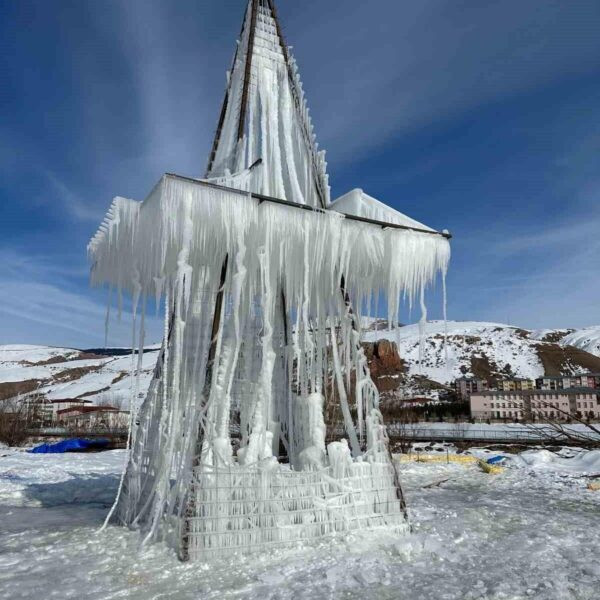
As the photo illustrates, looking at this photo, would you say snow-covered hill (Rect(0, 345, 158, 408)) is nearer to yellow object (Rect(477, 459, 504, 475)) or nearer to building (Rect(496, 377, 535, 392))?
building (Rect(496, 377, 535, 392))

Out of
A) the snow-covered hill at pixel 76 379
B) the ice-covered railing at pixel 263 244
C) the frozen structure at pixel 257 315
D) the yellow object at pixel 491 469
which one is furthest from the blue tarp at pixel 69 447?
the snow-covered hill at pixel 76 379

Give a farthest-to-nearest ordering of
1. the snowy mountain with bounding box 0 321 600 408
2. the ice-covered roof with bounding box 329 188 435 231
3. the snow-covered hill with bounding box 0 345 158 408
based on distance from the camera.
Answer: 1. the snow-covered hill with bounding box 0 345 158 408
2. the snowy mountain with bounding box 0 321 600 408
3. the ice-covered roof with bounding box 329 188 435 231

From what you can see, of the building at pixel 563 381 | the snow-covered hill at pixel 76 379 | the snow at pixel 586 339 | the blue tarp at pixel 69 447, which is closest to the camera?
the blue tarp at pixel 69 447

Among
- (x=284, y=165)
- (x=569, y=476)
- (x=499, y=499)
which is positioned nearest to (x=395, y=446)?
(x=569, y=476)

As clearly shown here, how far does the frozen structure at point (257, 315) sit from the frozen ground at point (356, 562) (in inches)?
19.4

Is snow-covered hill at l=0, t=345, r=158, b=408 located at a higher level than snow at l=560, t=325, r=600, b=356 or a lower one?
lower

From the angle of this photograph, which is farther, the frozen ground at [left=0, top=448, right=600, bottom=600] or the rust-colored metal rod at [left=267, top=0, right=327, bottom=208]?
the rust-colored metal rod at [left=267, top=0, right=327, bottom=208]

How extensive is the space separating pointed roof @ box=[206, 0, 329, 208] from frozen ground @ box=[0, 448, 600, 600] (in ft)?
20.7

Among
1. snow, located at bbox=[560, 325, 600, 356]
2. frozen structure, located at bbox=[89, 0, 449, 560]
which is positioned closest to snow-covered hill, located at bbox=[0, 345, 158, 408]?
frozen structure, located at bbox=[89, 0, 449, 560]

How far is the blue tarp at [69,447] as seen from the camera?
31219 millimetres

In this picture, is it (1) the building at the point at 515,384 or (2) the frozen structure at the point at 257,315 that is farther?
(1) the building at the point at 515,384

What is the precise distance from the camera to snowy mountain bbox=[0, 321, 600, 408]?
107 m

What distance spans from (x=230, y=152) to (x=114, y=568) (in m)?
7.52

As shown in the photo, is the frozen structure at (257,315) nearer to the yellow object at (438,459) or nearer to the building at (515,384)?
the yellow object at (438,459)
